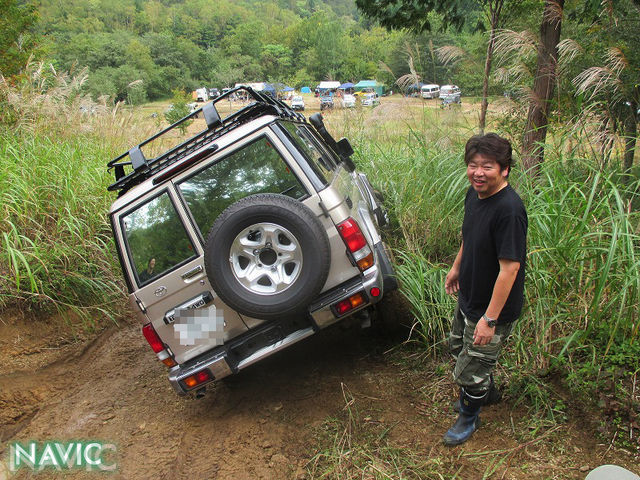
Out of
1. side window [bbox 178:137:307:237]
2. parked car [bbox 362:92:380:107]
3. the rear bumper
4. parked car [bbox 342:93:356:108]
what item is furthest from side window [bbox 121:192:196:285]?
parked car [bbox 342:93:356:108]

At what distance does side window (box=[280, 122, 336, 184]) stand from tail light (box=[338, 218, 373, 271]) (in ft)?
1.20

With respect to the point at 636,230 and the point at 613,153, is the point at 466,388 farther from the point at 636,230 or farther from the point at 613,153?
the point at 613,153

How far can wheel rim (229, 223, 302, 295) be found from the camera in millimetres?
2829

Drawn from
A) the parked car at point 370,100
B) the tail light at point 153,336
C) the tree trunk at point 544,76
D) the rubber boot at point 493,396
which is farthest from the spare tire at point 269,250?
the parked car at point 370,100

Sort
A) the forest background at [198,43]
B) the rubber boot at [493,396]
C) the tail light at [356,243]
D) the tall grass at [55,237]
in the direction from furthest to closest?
the forest background at [198,43] < the tall grass at [55,237] < the tail light at [356,243] < the rubber boot at [493,396]

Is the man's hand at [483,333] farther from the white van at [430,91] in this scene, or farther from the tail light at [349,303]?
the white van at [430,91]

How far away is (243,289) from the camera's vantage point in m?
2.82

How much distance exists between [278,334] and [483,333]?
1.43m

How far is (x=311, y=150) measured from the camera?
370cm

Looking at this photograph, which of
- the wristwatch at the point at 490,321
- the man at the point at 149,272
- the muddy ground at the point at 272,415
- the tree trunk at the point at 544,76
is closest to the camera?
the wristwatch at the point at 490,321

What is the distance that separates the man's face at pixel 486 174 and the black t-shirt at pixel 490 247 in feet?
0.13

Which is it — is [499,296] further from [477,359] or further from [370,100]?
[370,100]

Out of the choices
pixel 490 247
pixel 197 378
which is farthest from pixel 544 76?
pixel 197 378

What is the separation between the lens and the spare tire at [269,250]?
2.75m
